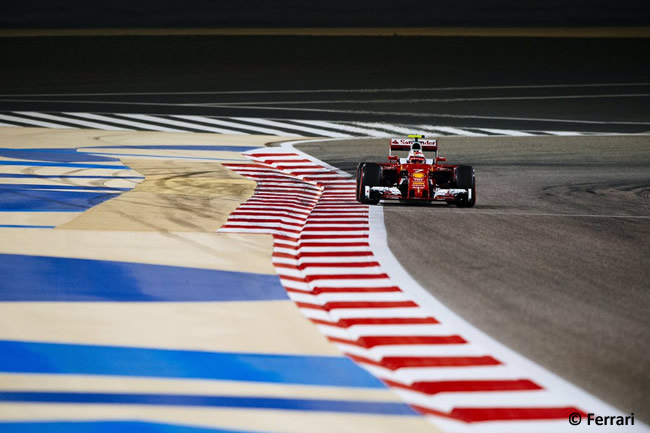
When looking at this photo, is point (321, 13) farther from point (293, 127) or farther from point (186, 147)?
point (186, 147)

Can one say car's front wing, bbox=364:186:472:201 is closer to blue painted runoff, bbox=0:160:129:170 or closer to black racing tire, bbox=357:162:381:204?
black racing tire, bbox=357:162:381:204

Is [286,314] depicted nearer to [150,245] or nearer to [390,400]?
[390,400]

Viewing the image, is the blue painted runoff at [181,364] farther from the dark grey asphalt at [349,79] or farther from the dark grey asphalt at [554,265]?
the dark grey asphalt at [349,79]

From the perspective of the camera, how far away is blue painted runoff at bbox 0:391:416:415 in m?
5.49

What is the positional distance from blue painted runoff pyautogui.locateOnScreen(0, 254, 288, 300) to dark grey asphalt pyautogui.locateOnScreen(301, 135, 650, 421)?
1.47m

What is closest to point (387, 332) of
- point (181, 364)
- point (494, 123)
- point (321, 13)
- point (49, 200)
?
point (181, 364)

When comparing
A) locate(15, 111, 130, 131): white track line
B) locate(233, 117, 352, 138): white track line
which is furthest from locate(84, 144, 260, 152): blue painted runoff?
locate(15, 111, 130, 131): white track line

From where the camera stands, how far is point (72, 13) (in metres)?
42.3

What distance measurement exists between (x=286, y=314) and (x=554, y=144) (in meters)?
17.0

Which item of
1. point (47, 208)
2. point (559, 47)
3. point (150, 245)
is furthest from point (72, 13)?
point (150, 245)

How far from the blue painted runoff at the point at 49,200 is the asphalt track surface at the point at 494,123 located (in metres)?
3.91

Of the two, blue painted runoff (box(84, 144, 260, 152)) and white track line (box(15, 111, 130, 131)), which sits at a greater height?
white track line (box(15, 111, 130, 131))

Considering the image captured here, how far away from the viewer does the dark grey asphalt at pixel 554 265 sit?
21.2 ft

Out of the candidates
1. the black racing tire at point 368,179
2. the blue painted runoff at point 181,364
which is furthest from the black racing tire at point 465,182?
the blue painted runoff at point 181,364
